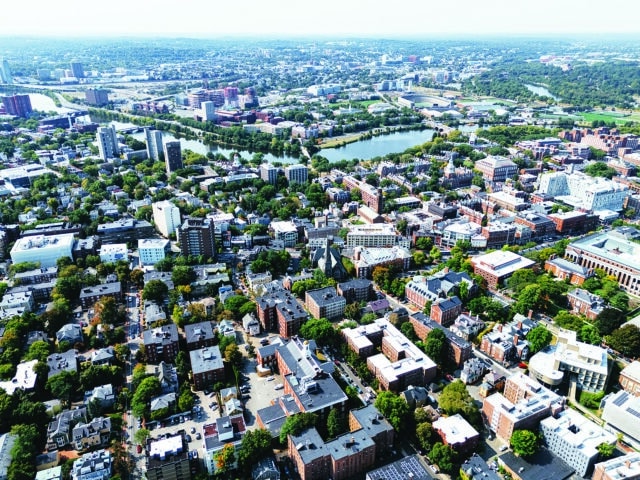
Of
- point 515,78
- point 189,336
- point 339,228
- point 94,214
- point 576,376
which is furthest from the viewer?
point 515,78

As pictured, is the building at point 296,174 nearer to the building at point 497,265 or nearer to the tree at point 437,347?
the building at point 497,265

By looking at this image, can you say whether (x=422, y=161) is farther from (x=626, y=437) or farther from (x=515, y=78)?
(x=515, y=78)

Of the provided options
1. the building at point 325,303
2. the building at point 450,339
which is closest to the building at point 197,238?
the building at point 325,303

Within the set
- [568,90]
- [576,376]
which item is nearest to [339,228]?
[576,376]

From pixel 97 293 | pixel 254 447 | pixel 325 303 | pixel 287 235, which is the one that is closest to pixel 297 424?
pixel 254 447

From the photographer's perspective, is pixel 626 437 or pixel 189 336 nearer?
pixel 626 437

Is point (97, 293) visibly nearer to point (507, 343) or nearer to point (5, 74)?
point (507, 343)
